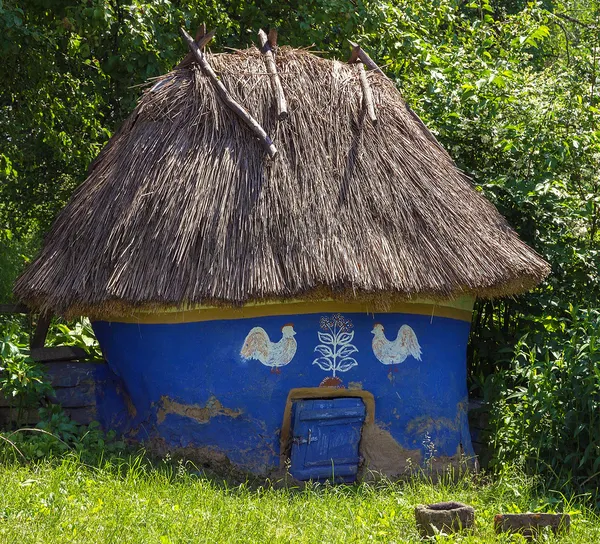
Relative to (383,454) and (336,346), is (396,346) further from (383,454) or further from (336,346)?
(383,454)

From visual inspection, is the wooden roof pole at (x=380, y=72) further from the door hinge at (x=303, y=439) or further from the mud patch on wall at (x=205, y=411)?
the mud patch on wall at (x=205, y=411)

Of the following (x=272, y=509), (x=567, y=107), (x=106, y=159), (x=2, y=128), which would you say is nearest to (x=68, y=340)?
(x=106, y=159)

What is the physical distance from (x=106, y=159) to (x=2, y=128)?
8.88ft

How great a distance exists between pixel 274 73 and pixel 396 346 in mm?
2158

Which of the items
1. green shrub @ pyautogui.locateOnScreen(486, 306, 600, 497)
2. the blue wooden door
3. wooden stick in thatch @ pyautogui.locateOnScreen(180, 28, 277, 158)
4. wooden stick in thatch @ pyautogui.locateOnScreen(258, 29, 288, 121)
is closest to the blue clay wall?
the blue wooden door

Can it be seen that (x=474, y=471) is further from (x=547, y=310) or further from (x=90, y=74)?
(x=90, y=74)

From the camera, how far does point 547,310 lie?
7516mm

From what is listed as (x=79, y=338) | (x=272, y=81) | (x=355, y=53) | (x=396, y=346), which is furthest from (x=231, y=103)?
(x=79, y=338)

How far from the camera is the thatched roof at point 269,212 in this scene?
19.0 ft

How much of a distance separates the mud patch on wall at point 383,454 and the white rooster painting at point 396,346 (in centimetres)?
45

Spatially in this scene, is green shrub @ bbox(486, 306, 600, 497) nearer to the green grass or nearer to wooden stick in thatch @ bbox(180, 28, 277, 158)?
the green grass

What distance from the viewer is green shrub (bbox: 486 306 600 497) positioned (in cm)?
589

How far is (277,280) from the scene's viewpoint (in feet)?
18.6

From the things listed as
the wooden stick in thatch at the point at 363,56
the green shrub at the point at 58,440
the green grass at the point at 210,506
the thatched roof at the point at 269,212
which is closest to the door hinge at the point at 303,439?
the green grass at the point at 210,506
